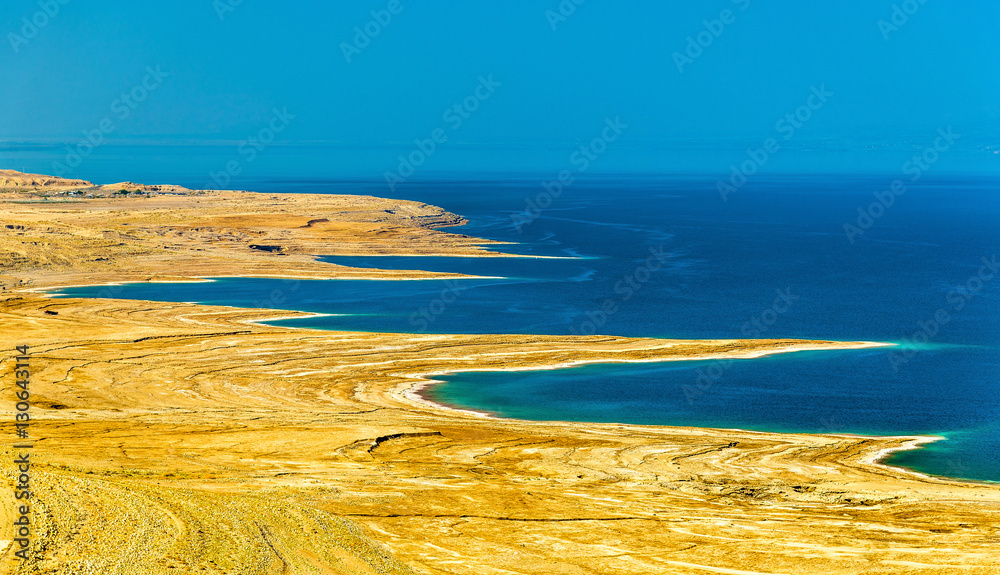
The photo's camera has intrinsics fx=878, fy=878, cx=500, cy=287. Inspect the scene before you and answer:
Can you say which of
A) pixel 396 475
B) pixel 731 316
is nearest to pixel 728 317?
pixel 731 316

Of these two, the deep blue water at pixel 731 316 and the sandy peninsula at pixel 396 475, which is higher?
the deep blue water at pixel 731 316

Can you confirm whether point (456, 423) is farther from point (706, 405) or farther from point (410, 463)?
point (706, 405)

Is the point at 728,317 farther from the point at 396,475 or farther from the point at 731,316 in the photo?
the point at 396,475

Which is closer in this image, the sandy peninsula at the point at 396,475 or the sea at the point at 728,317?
the sandy peninsula at the point at 396,475

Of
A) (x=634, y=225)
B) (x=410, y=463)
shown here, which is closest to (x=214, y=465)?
(x=410, y=463)

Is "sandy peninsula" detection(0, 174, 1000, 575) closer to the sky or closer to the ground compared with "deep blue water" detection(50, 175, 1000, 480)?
closer to the ground
